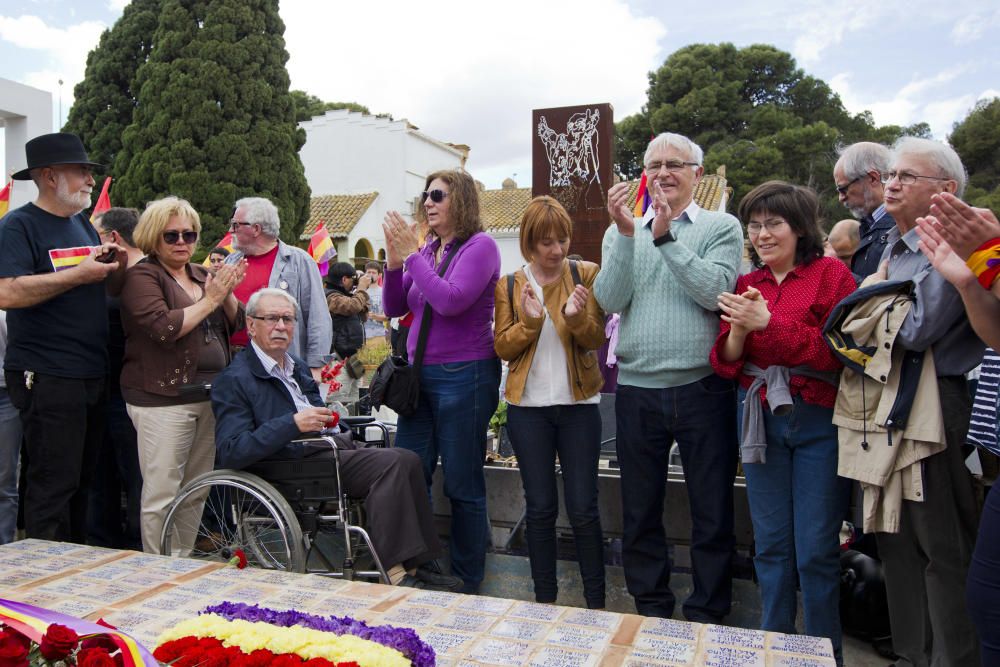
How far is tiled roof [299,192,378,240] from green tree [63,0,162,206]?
684 cm

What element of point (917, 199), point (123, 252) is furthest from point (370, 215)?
point (917, 199)

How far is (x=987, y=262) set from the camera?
6.83 ft

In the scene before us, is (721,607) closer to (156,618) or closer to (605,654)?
(605,654)

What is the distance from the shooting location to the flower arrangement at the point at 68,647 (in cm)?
162

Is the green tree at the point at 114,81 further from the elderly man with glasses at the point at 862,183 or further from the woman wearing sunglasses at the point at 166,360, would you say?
the elderly man with glasses at the point at 862,183

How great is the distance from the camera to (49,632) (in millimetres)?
1674

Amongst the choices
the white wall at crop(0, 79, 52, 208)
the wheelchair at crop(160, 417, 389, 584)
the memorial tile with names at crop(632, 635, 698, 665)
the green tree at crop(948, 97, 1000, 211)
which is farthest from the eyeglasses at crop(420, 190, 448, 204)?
the green tree at crop(948, 97, 1000, 211)

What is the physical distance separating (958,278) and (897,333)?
14.1 inches

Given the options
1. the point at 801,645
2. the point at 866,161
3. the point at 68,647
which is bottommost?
the point at 801,645

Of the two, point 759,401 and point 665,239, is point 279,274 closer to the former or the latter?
point 665,239

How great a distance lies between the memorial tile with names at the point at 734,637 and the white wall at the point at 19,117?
9.98 m

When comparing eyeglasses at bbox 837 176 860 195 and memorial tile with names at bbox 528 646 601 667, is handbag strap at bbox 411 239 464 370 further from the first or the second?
eyeglasses at bbox 837 176 860 195

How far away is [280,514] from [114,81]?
1885cm

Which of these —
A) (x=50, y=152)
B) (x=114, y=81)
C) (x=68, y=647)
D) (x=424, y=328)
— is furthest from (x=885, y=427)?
(x=114, y=81)
